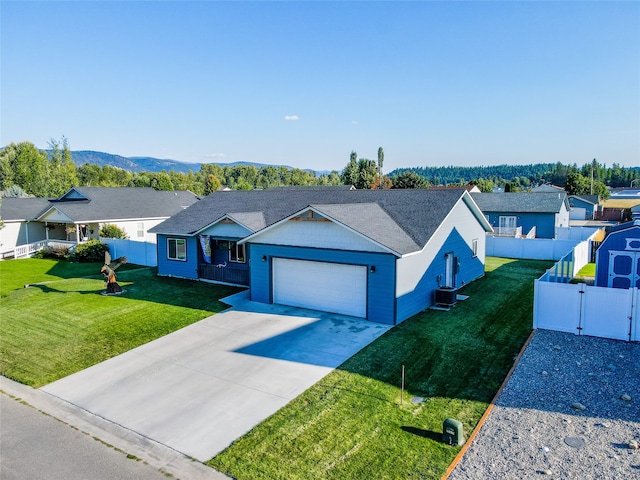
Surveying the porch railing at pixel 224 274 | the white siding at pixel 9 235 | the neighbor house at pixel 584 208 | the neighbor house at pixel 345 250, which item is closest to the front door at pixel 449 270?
the neighbor house at pixel 345 250

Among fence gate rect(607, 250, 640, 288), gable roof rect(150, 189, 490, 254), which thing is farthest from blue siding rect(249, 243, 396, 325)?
fence gate rect(607, 250, 640, 288)

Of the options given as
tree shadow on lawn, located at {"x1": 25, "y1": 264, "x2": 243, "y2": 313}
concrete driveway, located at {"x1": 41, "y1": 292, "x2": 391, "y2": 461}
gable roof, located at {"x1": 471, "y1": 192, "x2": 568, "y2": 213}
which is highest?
gable roof, located at {"x1": 471, "y1": 192, "x2": 568, "y2": 213}

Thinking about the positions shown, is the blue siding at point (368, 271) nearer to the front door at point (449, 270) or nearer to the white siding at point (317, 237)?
the white siding at point (317, 237)

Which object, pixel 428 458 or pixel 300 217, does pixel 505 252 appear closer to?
pixel 300 217

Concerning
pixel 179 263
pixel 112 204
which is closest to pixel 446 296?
pixel 179 263

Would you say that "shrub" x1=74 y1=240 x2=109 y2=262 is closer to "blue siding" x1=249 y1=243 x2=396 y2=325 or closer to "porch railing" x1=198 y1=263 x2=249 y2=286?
"porch railing" x1=198 y1=263 x2=249 y2=286

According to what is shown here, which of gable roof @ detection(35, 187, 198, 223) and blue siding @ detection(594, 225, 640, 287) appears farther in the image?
gable roof @ detection(35, 187, 198, 223)
